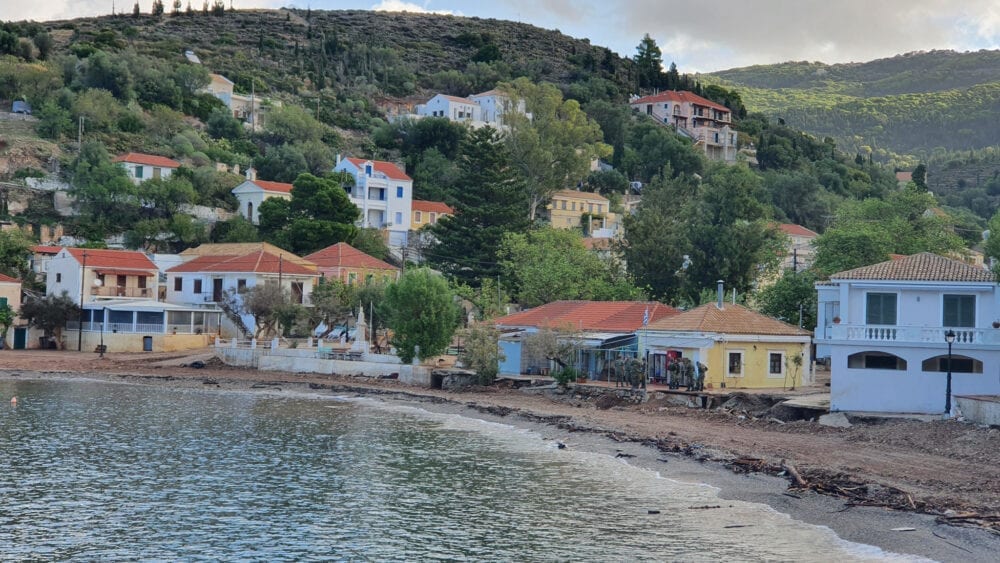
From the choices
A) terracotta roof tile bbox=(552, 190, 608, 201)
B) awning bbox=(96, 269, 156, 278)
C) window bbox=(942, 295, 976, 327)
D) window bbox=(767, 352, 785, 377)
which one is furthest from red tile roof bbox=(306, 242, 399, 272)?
window bbox=(942, 295, 976, 327)

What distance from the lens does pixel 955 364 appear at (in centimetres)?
3534

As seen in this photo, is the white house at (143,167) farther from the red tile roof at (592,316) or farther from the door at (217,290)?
the red tile roof at (592,316)

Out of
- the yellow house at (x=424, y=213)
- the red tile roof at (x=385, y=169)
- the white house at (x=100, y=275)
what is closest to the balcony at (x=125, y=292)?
Result: the white house at (x=100, y=275)

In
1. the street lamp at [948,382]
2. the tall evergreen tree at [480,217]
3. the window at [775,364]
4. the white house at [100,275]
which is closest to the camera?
the street lamp at [948,382]

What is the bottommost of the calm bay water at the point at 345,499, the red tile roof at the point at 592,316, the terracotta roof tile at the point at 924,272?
the calm bay water at the point at 345,499

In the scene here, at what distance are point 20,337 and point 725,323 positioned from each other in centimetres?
4423

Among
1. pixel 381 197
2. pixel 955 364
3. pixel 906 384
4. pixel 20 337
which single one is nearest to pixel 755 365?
pixel 906 384

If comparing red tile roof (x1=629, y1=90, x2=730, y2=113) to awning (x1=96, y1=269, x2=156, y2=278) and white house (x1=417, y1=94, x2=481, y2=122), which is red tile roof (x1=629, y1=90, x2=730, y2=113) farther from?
awning (x1=96, y1=269, x2=156, y2=278)

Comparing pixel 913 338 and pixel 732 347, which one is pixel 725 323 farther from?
pixel 913 338

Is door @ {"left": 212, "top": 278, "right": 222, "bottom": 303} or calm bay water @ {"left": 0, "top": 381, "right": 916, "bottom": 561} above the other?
door @ {"left": 212, "top": 278, "right": 222, "bottom": 303}

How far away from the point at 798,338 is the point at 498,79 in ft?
405

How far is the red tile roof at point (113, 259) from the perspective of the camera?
221ft

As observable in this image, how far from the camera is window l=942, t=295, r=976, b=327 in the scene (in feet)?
116

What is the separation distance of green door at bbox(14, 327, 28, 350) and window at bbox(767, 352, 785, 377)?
4516 centimetres
